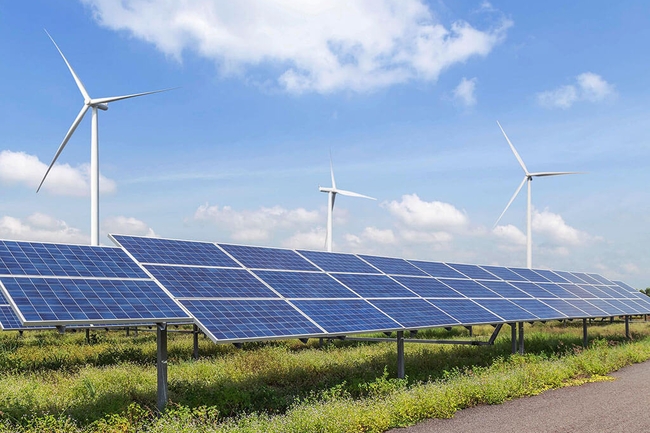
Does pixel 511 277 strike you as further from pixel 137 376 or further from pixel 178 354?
pixel 137 376

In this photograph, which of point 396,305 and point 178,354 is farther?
point 178,354

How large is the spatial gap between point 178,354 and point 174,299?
17.4 m

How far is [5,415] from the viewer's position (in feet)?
48.3

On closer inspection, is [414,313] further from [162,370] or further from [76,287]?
[76,287]

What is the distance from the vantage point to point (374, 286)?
2252 centimetres

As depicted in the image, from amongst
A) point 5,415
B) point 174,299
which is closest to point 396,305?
point 174,299

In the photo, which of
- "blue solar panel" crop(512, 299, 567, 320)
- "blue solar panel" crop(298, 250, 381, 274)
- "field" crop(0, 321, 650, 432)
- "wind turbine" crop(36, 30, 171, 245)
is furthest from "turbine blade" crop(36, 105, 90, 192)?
"blue solar panel" crop(512, 299, 567, 320)

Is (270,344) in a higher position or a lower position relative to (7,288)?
lower

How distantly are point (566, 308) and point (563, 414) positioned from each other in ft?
48.4

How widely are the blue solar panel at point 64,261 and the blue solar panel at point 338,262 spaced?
8033 millimetres

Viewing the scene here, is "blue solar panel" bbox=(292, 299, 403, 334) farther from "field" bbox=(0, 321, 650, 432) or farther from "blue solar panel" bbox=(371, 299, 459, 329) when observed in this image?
"field" bbox=(0, 321, 650, 432)

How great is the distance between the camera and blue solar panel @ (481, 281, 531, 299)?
2916cm

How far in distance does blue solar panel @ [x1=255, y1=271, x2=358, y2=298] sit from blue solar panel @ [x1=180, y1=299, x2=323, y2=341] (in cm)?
145

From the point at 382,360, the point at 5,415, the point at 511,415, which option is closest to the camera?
the point at 5,415
